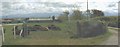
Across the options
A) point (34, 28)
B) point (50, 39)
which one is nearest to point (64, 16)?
point (50, 39)

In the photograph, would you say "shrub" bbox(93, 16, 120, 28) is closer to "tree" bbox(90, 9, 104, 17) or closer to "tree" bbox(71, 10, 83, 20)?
"tree" bbox(90, 9, 104, 17)

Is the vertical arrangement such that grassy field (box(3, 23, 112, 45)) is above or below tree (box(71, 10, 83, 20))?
below

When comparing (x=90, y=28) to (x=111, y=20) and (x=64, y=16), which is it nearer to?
(x=111, y=20)

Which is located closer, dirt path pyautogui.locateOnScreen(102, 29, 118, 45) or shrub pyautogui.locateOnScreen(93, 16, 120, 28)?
shrub pyautogui.locateOnScreen(93, 16, 120, 28)

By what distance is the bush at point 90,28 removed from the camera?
6.91 m

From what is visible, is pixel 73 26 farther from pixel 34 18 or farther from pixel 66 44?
pixel 34 18

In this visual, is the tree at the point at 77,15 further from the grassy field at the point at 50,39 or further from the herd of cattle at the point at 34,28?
the herd of cattle at the point at 34,28

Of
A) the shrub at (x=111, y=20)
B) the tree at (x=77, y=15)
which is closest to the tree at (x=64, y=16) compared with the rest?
the tree at (x=77, y=15)

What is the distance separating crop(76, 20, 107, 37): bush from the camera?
272 inches

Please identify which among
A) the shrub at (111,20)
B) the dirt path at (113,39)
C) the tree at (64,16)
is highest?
the tree at (64,16)

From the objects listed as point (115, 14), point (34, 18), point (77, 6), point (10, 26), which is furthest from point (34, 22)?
point (115, 14)

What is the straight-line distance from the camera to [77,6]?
6.77 m

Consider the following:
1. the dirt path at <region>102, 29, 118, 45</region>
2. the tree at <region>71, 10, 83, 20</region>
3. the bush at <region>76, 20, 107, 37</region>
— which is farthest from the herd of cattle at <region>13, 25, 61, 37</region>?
the dirt path at <region>102, 29, 118, 45</region>

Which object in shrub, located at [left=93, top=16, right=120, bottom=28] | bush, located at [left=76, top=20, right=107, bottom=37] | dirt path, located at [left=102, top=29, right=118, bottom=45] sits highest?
shrub, located at [left=93, top=16, right=120, bottom=28]
